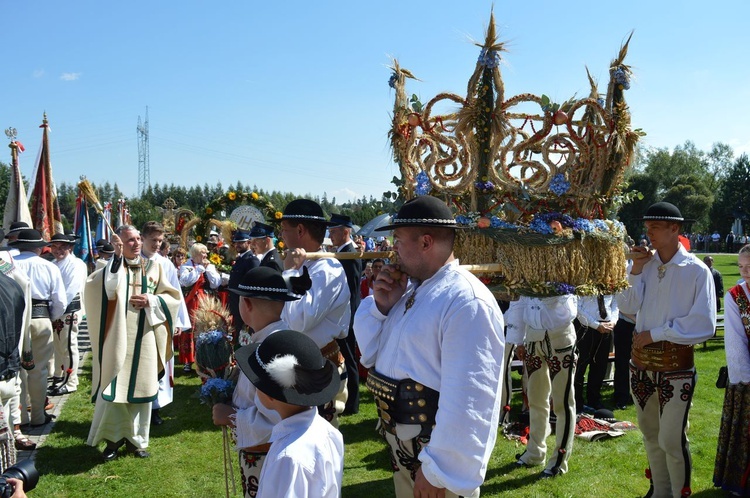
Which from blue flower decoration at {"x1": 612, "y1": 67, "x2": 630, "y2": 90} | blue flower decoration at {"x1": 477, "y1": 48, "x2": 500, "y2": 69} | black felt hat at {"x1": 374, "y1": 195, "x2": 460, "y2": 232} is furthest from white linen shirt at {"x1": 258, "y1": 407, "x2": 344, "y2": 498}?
blue flower decoration at {"x1": 612, "y1": 67, "x2": 630, "y2": 90}

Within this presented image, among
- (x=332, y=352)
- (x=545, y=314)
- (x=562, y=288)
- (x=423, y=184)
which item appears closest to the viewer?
(x=562, y=288)

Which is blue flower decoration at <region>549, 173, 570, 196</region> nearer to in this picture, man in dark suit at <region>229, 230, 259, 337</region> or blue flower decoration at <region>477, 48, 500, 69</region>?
blue flower decoration at <region>477, 48, 500, 69</region>

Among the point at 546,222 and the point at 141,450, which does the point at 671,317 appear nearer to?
the point at 546,222

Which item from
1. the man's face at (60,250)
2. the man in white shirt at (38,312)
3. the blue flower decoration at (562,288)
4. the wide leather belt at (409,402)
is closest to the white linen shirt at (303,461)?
the wide leather belt at (409,402)

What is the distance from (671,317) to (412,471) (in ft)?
9.04

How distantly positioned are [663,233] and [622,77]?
1257 millimetres

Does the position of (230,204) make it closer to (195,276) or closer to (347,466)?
(195,276)

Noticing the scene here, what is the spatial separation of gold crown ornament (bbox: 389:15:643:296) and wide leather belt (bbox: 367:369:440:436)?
5.24 ft

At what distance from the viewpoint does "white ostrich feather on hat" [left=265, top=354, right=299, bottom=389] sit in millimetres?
2350

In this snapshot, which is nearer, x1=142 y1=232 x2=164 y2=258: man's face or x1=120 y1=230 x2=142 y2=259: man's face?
x1=120 y1=230 x2=142 y2=259: man's face

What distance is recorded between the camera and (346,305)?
177 inches

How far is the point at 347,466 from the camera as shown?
5.86 metres

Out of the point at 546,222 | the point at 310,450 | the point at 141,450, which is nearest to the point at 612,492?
the point at 546,222

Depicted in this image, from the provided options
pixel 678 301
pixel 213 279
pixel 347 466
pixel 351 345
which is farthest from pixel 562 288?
pixel 213 279
